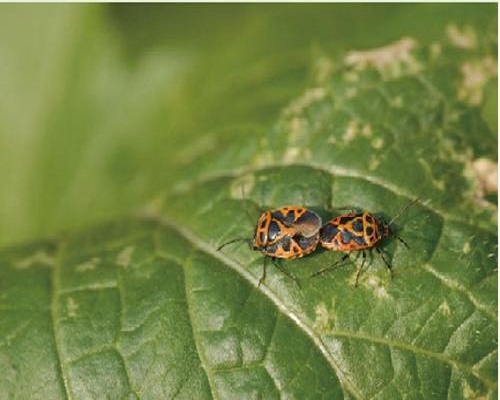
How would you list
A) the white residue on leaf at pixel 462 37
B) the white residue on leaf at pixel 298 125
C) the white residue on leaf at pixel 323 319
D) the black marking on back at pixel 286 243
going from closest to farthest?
the white residue on leaf at pixel 323 319 < the black marking on back at pixel 286 243 < the white residue on leaf at pixel 298 125 < the white residue on leaf at pixel 462 37

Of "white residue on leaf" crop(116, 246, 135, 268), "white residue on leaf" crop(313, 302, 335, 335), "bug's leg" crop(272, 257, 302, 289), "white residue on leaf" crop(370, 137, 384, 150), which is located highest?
"white residue on leaf" crop(370, 137, 384, 150)

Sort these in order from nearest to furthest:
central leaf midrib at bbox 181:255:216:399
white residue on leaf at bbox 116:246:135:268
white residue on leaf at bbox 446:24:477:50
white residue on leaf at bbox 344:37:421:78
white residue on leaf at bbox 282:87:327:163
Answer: central leaf midrib at bbox 181:255:216:399 → white residue on leaf at bbox 116:246:135:268 → white residue on leaf at bbox 282:87:327:163 → white residue on leaf at bbox 344:37:421:78 → white residue on leaf at bbox 446:24:477:50

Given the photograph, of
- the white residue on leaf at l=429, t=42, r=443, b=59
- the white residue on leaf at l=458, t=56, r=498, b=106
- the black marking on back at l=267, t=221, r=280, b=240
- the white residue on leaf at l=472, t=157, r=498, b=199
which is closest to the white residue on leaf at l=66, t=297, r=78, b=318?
the black marking on back at l=267, t=221, r=280, b=240

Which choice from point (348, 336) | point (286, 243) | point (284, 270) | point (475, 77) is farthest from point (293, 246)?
point (475, 77)

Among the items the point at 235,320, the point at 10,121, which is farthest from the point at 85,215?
the point at 235,320

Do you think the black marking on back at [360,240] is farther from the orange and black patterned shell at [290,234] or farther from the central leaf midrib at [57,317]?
the central leaf midrib at [57,317]

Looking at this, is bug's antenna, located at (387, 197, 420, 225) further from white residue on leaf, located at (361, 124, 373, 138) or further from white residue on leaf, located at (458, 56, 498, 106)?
white residue on leaf, located at (458, 56, 498, 106)

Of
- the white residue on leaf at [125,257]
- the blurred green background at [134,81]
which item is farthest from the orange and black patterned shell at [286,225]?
the blurred green background at [134,81]
